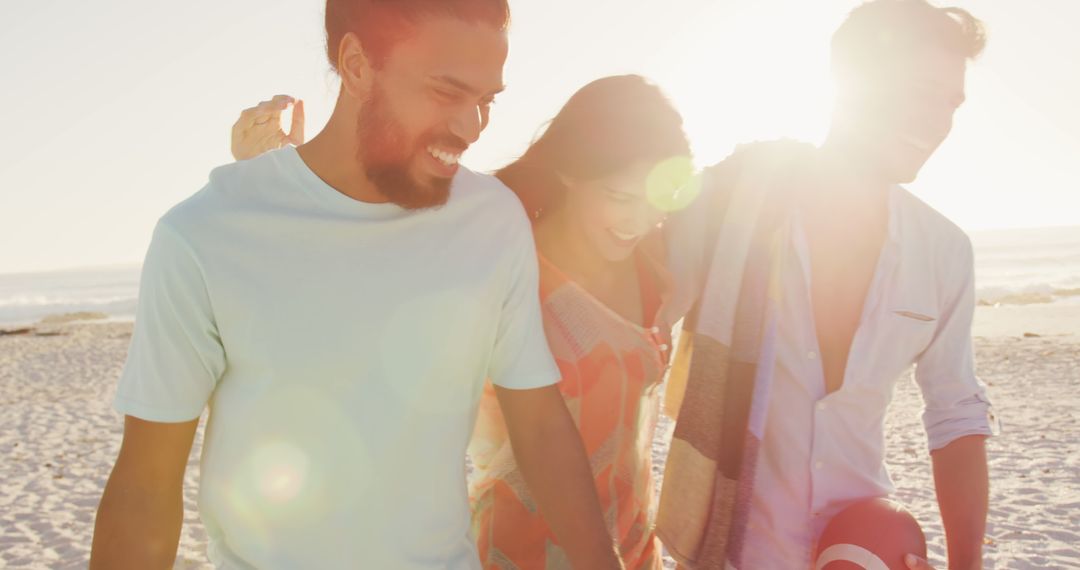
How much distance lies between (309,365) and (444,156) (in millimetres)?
557

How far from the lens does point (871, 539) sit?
2.52m

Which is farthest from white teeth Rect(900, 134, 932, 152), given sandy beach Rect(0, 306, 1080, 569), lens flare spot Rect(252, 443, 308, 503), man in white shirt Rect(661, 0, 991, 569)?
sandy beach Rect(0, 306, 1080, 569)

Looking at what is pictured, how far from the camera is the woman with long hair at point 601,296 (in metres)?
2.68

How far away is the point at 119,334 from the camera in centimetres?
2684

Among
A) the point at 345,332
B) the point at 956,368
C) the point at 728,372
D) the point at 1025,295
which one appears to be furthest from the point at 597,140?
the point at 1025,295

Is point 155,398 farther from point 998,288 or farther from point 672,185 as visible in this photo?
point 998,288

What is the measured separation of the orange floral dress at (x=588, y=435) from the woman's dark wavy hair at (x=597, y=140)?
0.99 feet

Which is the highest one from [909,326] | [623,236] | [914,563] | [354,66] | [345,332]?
[354,66]

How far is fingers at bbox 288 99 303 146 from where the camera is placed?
2.68 m

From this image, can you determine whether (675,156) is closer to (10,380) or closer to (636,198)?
(636,198)

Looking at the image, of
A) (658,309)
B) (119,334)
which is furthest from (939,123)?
(119,334)

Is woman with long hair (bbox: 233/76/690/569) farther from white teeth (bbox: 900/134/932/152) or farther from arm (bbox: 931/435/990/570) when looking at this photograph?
arm (bbox: 931/435/990/570)

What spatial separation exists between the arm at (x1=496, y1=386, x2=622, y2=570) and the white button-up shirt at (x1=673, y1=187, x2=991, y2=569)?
0.82 meters

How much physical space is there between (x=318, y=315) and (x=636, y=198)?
49.9 inches
